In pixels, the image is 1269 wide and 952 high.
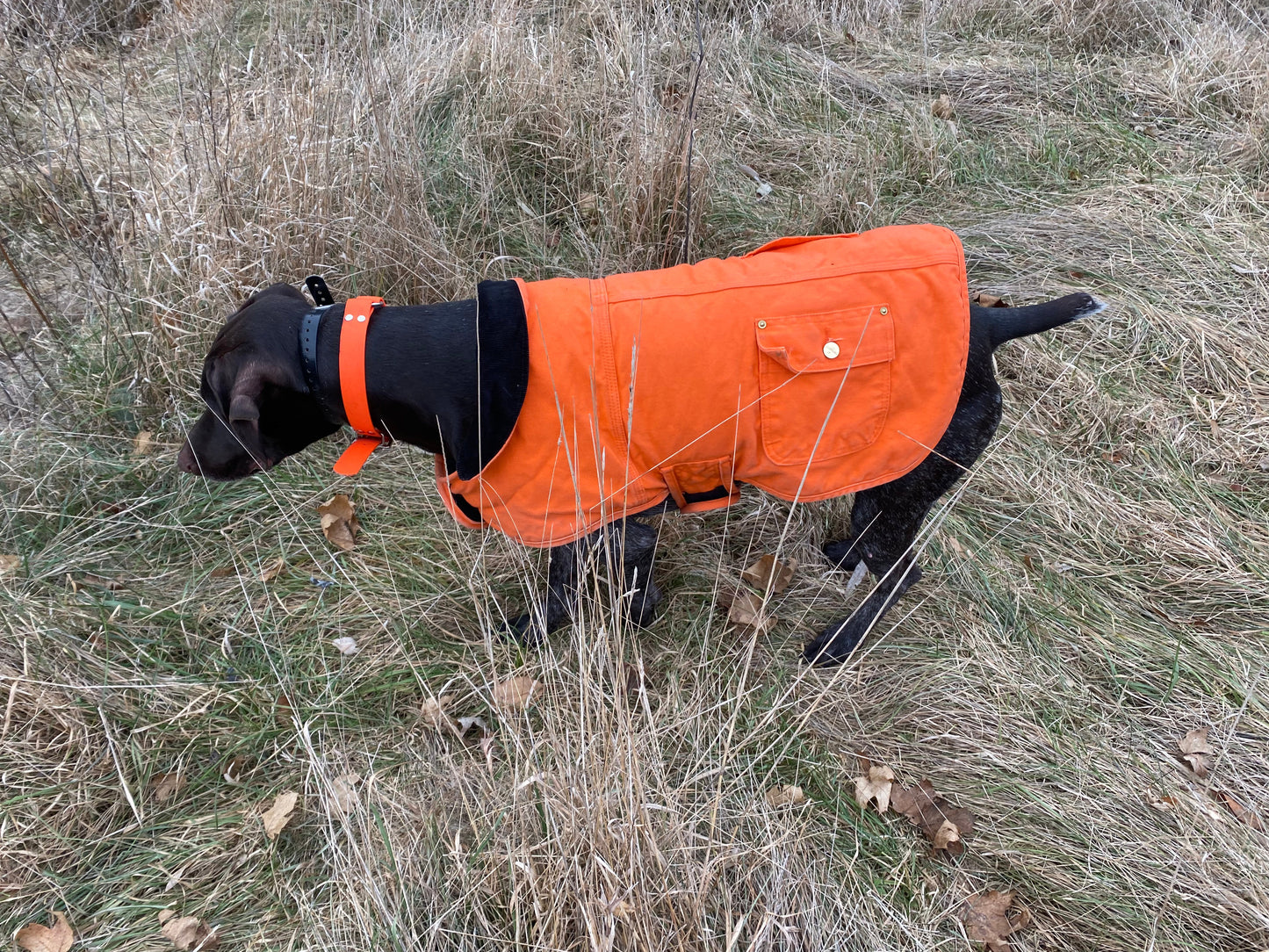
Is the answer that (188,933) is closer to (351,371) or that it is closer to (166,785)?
(166,785)

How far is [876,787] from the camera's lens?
7.29ft

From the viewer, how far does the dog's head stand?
1.95 m

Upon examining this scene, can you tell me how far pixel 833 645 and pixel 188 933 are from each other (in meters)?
2.01

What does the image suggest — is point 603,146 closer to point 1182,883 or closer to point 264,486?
point 264,486

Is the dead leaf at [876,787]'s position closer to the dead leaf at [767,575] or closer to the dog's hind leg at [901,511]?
the dog's hind leg at [901,511]

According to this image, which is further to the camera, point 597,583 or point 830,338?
point 830,338

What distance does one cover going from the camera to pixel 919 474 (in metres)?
2.25

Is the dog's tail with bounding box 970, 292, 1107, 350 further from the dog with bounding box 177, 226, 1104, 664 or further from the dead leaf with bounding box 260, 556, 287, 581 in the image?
the dead leaf with bounding box 260, 556, 287, 581

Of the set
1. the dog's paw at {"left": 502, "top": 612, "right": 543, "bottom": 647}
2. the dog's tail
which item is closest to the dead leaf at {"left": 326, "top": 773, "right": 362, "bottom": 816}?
the dog's paw at {"left": 502, "top": 612, "right": 543, "bottom": 647}

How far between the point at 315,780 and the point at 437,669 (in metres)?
0.49

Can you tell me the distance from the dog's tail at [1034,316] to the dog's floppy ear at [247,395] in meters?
1.88

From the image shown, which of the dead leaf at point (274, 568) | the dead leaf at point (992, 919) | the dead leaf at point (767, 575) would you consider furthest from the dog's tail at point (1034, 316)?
the dead leaf at point (274, 568)

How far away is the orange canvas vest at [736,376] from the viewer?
1.92 metres

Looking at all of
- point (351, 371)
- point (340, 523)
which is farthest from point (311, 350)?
point (340, 523)
